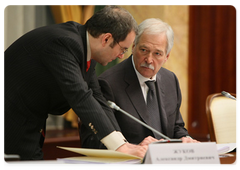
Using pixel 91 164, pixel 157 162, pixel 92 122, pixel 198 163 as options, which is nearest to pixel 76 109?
pixel 92 122

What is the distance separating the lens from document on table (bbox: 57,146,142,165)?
1.21 meters

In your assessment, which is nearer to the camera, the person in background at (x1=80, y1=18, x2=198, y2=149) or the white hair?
the person in background at (x1=80, y1=18, x2=198, y2=149)

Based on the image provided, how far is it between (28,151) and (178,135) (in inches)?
40.5

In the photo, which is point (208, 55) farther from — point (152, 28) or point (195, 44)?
point (152, 28)

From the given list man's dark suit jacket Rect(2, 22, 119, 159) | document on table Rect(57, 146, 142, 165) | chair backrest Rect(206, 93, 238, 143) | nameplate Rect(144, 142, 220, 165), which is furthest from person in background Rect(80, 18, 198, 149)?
nameplate Rect(144, 142, 220, 165)

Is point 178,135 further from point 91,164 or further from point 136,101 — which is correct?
point 91,164

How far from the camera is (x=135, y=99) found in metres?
2.07

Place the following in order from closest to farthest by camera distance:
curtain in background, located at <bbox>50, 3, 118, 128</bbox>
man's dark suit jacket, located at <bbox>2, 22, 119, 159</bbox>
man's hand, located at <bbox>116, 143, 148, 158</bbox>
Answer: man's hand, located at <bbox>116, 143, 148, 158</bbox>
man's dark suit jacket, located at <bbox>2, 22, 119, 159</bbox>
curtain in background, located at <bbox>50, 3, 118, 128</bbox>

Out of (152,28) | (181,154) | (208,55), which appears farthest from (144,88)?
(208,55)

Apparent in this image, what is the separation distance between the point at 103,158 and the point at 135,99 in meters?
0.79

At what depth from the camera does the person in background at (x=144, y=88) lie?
6.63 ft

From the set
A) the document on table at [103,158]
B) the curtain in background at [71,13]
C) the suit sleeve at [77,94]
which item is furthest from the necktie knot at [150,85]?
the curtain in background at [71,13]

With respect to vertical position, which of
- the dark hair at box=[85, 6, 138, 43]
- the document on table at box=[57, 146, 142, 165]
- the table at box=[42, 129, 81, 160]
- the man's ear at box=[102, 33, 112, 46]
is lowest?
the table at box=[42, 129, 81, 160]

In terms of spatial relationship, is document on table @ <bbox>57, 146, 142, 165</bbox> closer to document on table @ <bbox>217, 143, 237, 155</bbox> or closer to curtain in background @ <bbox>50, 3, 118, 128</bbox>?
document on table @ <bbox>217, 143, 237, 155</bbox>
